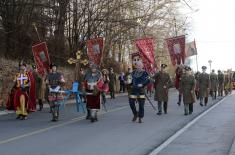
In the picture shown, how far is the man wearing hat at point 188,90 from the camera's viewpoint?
744 inches

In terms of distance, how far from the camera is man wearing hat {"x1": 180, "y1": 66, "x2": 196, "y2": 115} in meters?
18.9

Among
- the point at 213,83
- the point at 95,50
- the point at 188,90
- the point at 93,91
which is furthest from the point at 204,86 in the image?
the point at 93,91

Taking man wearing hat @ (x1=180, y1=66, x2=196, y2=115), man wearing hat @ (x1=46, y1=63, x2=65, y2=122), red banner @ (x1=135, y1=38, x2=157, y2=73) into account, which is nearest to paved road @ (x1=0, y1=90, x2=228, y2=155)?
man wearing hat @ (x1=46, y1=63, x2=65, y2=122)

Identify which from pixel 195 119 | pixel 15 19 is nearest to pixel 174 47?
pixel 15 19

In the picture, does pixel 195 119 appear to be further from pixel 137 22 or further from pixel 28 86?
pixel 137 22

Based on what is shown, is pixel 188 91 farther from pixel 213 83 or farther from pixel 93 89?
pixel 213 83

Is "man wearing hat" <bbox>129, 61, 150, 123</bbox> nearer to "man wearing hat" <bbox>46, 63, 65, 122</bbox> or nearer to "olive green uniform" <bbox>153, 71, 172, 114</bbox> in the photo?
"man wearing hat" <bbox>46, 63, 65, 122</bbox>

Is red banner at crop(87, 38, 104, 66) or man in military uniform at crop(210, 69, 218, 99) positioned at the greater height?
red banner at crop(87, 38, 104, 66)

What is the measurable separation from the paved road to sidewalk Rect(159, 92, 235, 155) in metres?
0.41

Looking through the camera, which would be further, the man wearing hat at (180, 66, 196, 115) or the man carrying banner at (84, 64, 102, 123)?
the man wearing hat at (180, 66, 196, 115)

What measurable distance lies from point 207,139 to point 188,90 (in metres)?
6.90

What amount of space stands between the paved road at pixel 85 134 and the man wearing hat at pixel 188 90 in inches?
32.7

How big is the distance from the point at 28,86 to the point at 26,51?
15290mm

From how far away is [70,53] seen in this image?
35594 mm
